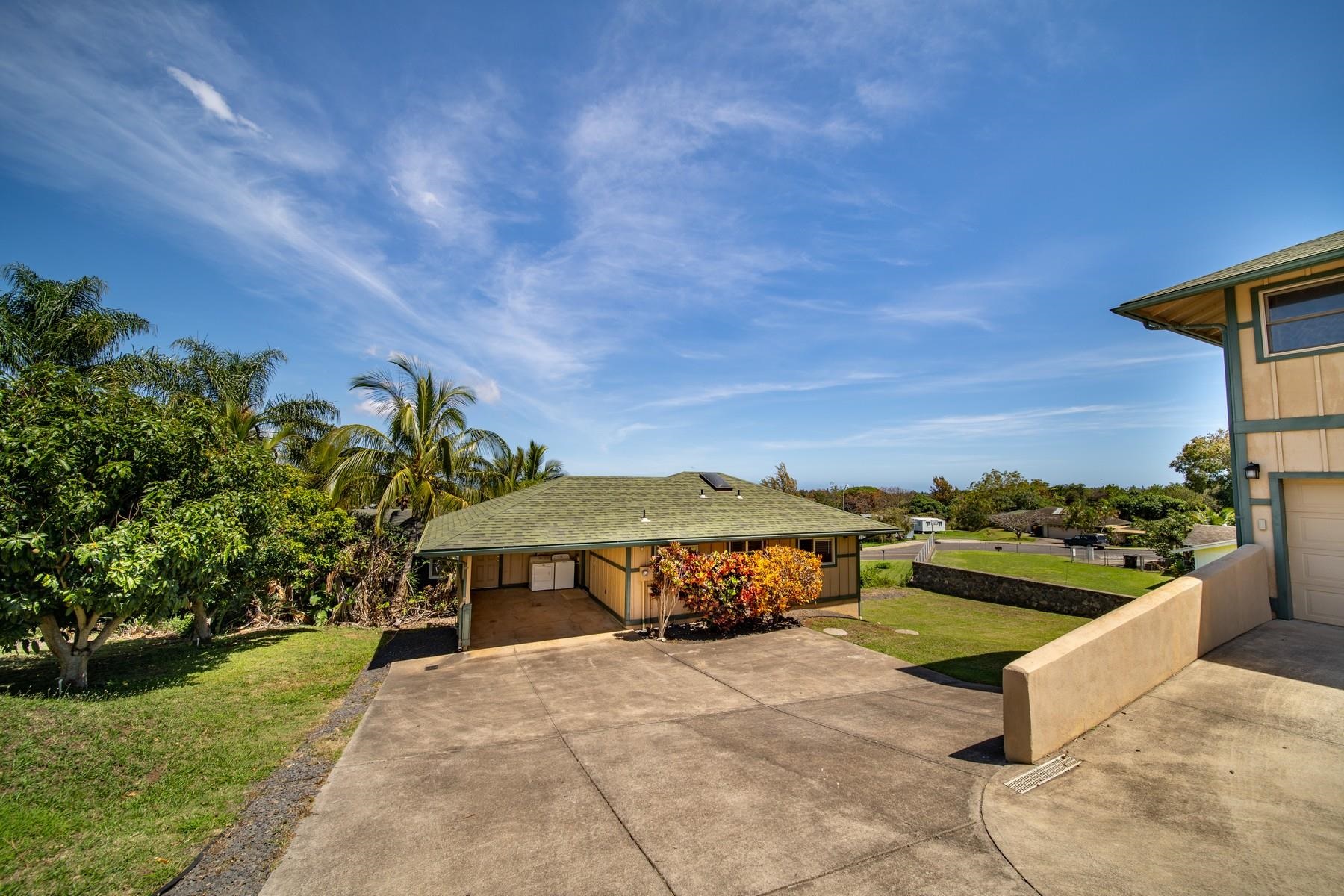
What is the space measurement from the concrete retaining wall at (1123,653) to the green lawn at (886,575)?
15.5 m

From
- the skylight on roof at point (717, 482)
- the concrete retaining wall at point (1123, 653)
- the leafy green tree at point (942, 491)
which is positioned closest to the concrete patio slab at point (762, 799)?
the concrete retaining wall at point (1123, 653)

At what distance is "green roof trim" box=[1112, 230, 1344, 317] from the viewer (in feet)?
22.4

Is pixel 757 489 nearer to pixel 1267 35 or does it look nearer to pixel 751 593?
pixel 751 593

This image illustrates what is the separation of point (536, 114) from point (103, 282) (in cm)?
2162

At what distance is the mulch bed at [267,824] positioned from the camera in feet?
12.9

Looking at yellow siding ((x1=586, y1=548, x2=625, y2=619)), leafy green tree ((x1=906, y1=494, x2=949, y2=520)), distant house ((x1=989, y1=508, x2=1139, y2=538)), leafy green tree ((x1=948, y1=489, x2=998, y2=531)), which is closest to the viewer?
yellow siding ((x1=586, y1=548, x2=625, y2=619))

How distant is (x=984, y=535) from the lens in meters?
47.8

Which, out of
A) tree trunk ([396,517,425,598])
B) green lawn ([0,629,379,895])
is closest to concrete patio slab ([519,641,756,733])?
green lawn ([0,629,379,895])

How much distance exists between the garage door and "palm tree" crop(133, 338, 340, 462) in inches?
1004

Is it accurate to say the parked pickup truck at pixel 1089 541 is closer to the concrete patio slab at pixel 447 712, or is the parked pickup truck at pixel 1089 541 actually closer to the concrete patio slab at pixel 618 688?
the concrete patio slab at pixel 618 688

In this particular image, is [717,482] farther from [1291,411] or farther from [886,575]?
[1291,411]

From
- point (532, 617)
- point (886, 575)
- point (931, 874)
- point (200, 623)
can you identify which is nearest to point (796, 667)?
point (931, 874)

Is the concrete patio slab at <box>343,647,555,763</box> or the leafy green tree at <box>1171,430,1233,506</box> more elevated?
the leafy green tree at <box>1171,430,1233,506</box>

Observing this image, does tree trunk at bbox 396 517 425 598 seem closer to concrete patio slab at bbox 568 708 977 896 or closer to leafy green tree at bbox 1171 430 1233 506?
concrete patio slab at bbox 568 708 977 896
